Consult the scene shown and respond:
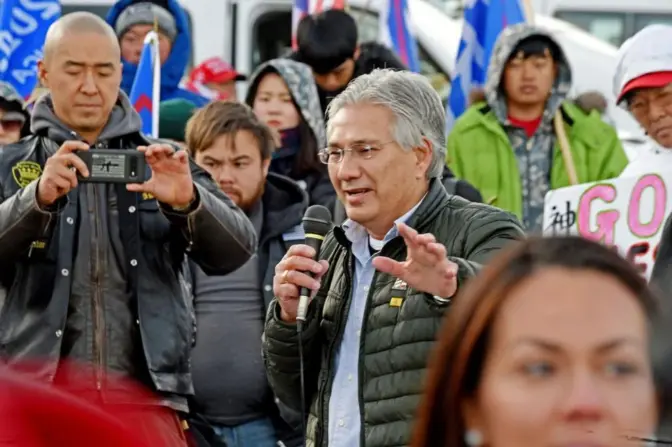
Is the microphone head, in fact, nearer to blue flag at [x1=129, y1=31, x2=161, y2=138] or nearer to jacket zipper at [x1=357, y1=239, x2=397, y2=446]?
jacket zipper at [x1=357, y1=239, x2=397, y2=446]

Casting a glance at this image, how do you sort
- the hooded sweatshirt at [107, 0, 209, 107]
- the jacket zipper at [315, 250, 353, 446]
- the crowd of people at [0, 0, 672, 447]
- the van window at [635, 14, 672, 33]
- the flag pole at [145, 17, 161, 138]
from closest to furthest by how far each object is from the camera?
the crowd of people at [0, 0, 672, 447] → the jacket zipper at [315, 250, 353, 446] → the flag pole at [145, 17, 161, 138] → the hooded sweatshirt at [107, 0, 209, 107] → the van window at [635, 14, 672, 33]

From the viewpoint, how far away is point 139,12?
9453mm

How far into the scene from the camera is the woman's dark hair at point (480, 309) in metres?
2.63

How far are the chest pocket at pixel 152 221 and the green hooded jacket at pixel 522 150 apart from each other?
246cm

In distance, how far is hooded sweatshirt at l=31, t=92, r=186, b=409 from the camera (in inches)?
227

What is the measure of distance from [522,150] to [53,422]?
634 cm

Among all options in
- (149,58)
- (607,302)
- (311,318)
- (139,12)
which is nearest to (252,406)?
(311,318)

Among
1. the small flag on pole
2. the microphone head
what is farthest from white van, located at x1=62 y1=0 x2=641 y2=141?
the microphone head

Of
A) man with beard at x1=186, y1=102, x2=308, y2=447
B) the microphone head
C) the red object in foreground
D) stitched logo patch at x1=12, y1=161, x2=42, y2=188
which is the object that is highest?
the red object in foreground

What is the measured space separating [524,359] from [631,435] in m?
0.19

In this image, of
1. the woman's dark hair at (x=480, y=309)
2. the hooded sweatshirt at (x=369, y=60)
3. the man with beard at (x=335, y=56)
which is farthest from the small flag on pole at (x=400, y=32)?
the woman's dark hair at (x=480, y=309)

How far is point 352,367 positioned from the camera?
4898 mm

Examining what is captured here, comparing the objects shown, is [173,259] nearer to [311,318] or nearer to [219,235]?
[219,235]

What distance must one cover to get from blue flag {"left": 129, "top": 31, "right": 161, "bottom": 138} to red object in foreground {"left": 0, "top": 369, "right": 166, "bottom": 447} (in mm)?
6060
